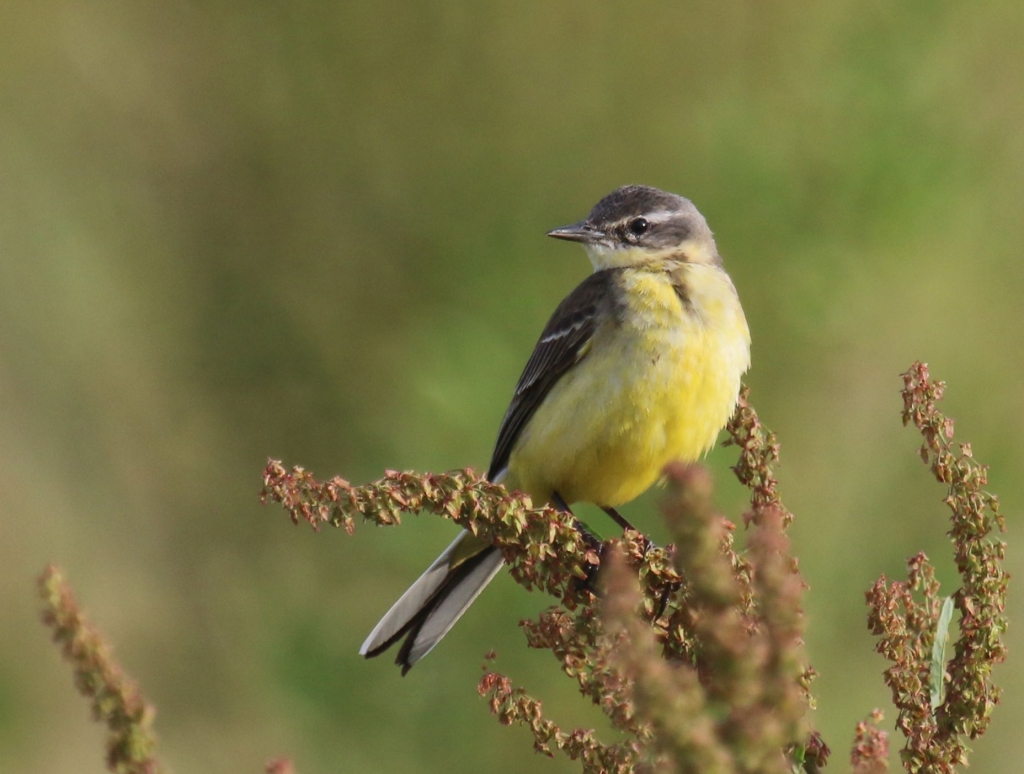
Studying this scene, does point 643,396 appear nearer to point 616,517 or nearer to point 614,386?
point 614,386

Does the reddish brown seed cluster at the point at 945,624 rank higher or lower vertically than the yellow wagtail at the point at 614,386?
lower

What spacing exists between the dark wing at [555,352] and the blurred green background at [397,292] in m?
0.51

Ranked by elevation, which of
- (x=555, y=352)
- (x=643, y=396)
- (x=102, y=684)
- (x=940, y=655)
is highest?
(x=555, y=352)

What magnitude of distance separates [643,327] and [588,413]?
0.41 meters

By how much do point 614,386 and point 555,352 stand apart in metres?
0.67

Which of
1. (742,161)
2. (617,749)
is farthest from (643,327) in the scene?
(617,749)

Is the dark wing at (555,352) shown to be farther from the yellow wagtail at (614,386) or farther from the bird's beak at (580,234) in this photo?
the bird's beak at (580,234)

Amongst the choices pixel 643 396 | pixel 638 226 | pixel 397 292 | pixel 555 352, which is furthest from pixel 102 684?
pixel 397 292

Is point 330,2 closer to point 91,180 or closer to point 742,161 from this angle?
point 91,180

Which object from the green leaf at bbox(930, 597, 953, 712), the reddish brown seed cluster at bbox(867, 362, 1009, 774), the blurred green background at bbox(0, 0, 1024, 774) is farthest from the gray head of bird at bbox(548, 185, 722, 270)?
the green leaf at bbox(930, 597, 953, 712)

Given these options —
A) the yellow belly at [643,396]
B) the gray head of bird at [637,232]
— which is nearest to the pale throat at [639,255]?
the gray head of bird at [637,232]

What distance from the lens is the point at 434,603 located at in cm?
558

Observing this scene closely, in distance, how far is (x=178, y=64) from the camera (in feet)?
28.2

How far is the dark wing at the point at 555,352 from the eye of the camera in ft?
19.0
